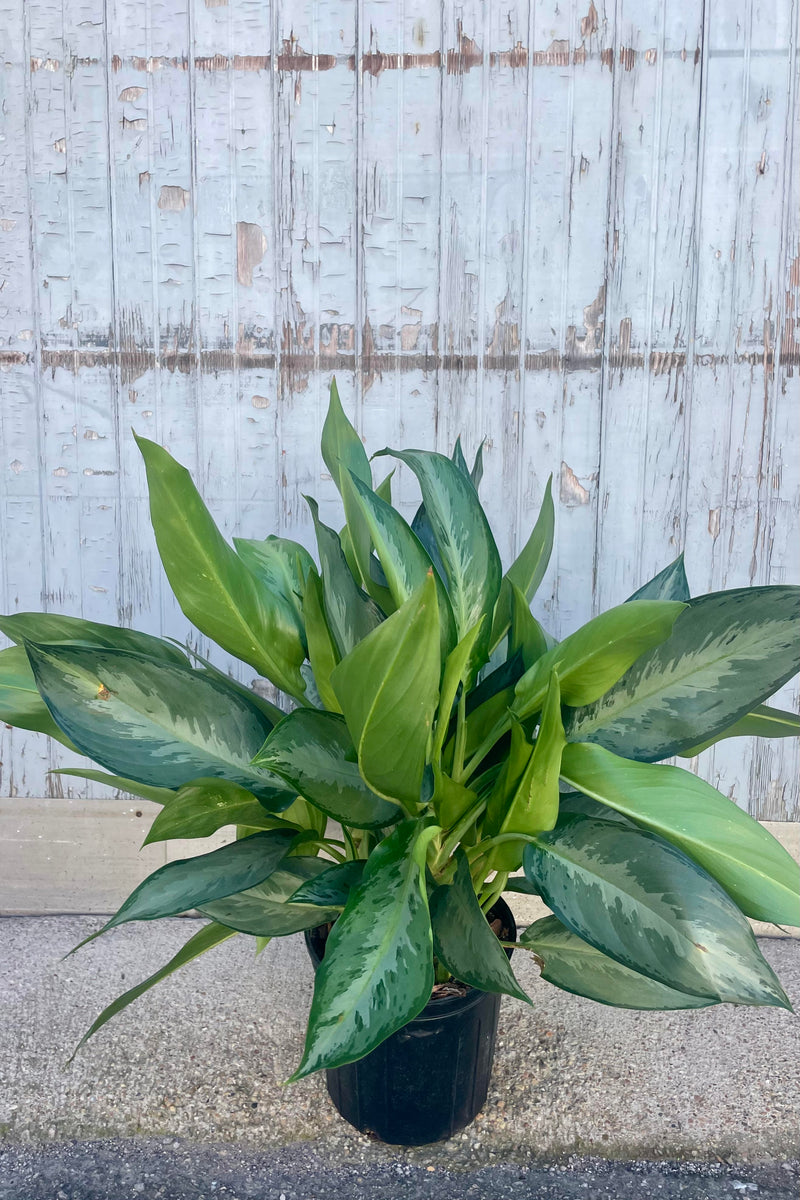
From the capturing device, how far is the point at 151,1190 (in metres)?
1.02

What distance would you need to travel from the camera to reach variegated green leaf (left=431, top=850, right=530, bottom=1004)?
0.84 m

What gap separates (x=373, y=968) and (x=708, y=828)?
0.33m

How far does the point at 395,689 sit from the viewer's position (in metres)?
0.76

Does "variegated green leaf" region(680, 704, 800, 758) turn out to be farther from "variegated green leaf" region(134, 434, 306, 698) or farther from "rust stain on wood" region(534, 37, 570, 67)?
"rust stain on wood" region(534, 37, 570, 67)

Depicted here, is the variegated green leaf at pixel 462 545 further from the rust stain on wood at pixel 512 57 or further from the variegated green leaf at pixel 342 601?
the rust stain on wood at pixel 512 57

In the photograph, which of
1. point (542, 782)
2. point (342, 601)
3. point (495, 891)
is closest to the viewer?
point (542, 782)

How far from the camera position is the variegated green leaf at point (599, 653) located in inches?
31.9

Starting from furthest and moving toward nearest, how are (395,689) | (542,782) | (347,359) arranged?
(347,359) < (542,782) < (395,689)

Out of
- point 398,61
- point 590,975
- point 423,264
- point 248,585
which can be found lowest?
point 590,975

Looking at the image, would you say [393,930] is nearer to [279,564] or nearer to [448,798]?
[448,798]

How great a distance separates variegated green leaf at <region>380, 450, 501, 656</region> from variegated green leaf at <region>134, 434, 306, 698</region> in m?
0.20

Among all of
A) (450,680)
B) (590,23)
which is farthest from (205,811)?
(590,23)

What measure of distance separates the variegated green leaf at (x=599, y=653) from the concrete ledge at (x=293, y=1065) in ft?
1.83

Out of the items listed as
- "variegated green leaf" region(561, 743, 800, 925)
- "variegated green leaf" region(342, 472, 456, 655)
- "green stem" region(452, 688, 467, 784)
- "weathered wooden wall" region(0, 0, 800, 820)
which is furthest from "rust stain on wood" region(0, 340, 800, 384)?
"variegated green leaf" region(561, 743, 800, 925)
